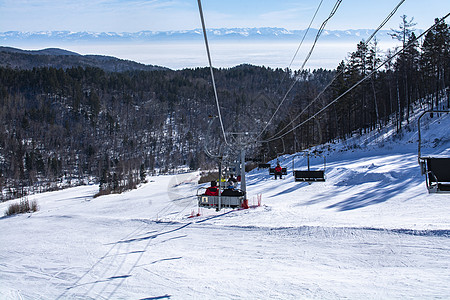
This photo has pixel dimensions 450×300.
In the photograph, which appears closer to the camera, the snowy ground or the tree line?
the snowy ground

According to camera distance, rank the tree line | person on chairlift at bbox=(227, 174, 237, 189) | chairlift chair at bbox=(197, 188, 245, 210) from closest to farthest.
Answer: chairlift chair at bbox=(197, 188, 245, 210) → person on chairlift at bbox=(227, 174, 237, 189) → the tree line

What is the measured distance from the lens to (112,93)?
194375mm

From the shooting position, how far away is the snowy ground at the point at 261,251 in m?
11.1

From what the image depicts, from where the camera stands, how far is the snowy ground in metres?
11.1

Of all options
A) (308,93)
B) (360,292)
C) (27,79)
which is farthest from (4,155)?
(360,292)

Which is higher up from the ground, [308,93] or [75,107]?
[75,107]

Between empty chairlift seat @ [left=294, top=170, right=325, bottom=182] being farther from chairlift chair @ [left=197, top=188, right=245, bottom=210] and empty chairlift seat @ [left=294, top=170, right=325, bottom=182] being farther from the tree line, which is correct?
the tree line

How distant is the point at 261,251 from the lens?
589 inches

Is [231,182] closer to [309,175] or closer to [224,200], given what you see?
[224,200]

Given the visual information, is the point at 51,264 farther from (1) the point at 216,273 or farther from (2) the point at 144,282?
(1) the point at 216,273

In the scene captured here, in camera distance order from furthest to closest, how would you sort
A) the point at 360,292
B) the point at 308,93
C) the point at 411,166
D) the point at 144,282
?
the point at 308,93, the point at 411,166, the point at 144,282, the point at 360,292

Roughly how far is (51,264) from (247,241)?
28.5 feet

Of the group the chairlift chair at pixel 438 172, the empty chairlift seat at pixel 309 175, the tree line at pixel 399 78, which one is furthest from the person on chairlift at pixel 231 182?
the tree line at pixel 399 78

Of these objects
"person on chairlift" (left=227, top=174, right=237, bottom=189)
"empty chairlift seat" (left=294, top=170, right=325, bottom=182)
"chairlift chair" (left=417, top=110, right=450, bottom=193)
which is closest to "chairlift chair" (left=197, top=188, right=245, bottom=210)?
"person on chairlift" (left=227, top=174, right=237, bottom=189)
